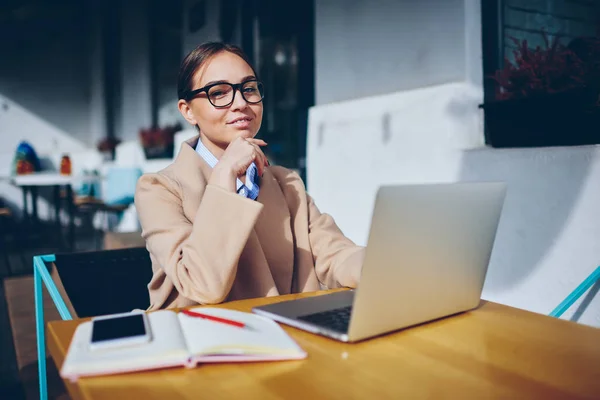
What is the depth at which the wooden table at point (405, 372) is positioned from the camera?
612 mm

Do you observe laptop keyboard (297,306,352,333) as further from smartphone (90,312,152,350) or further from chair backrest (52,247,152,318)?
chair backrest (52,247,152,318)

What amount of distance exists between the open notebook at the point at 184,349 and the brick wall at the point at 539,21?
1958 mm

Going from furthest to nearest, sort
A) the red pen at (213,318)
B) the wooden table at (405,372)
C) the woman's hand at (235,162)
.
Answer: the woman's hand at (235,162), the red pen at (213,318), the wooden table at (405,372)

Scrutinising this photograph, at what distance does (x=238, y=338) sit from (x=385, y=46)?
7.39 ft

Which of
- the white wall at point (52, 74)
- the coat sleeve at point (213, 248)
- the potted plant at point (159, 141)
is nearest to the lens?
the coat sleeve at point (213, 248)

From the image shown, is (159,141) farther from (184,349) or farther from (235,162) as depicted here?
(184,349)

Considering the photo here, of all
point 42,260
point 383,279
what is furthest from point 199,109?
point 383,279

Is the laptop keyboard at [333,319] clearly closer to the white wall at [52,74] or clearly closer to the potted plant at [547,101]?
the potted plant at [547,101]

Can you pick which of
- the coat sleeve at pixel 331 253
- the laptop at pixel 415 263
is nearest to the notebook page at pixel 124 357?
the laptop at pixel 415 263

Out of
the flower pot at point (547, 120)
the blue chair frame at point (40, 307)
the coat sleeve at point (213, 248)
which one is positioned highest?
the flower pot at point (547, 120)

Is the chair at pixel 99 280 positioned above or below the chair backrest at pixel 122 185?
below

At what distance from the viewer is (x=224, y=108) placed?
1.31 meters

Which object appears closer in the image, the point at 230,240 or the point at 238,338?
the point at 238,338

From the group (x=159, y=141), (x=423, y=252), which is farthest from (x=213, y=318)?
(x=159, y=141)
